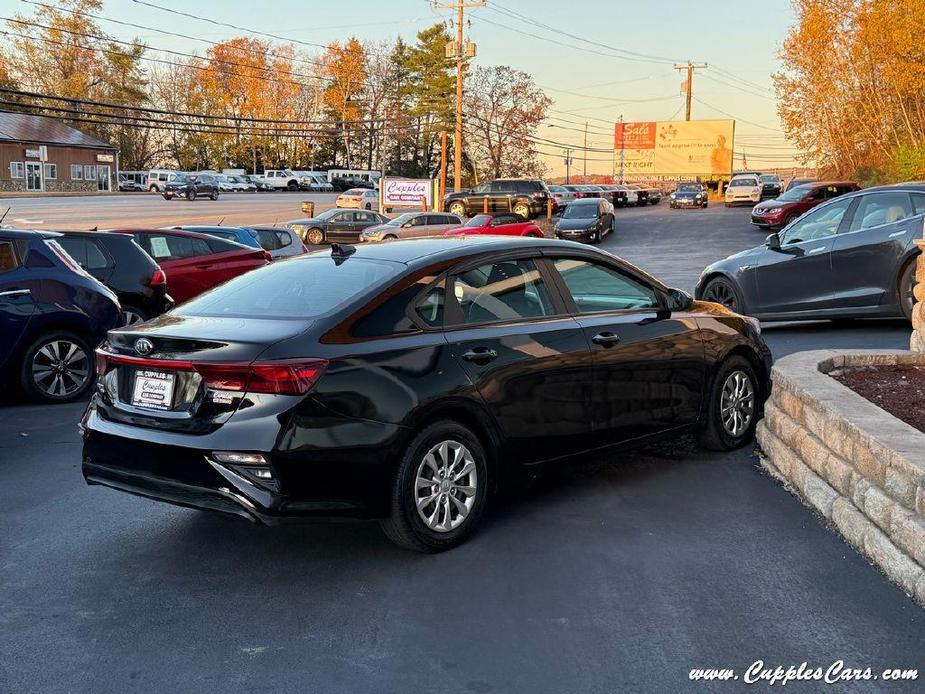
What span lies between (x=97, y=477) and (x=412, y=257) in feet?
6.55

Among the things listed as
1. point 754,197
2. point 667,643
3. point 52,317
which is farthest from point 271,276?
point 754,197

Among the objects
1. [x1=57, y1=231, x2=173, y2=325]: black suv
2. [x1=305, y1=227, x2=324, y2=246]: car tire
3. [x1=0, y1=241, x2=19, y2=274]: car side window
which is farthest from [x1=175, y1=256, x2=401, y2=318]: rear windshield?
[x1=305, y1=227, x2=324, y2=246]: car tire

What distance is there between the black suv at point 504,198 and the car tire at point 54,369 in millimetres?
40926

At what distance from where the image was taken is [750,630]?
4.09 metres

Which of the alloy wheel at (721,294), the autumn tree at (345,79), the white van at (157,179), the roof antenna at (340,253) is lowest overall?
the alloy wheel at (721,294)

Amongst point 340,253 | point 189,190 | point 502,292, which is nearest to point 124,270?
point 340,253

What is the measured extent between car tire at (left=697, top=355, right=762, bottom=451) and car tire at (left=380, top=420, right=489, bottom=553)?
2255 millimetres

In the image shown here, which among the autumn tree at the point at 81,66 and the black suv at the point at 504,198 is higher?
the autumn tree at the point at 81,66

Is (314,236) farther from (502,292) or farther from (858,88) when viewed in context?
(502,292)

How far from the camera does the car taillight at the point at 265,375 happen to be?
4.50m

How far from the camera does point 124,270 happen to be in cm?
1188

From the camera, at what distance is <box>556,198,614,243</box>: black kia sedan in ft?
126

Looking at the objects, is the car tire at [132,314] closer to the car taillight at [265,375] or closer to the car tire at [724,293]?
the car tire at [724,293]

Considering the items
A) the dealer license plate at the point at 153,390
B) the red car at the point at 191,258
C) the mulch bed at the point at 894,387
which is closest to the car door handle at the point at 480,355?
the dealer license plate at the point at 153,390
